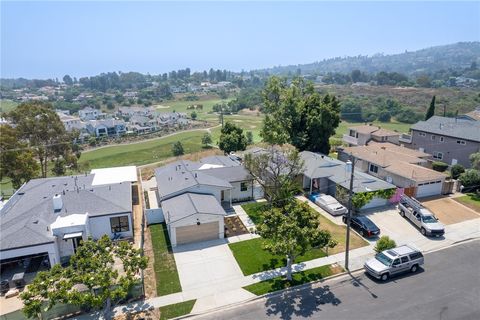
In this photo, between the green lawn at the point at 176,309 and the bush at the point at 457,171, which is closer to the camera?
the green lawn at the point at 176,309

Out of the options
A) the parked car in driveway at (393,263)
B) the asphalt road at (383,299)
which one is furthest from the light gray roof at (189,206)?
the parked car in driveway at (393,263)

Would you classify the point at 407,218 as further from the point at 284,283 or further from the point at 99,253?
the point at 99,253

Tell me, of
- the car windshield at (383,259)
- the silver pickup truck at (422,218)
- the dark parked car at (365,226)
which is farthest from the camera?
the dark parked car at (365,226)

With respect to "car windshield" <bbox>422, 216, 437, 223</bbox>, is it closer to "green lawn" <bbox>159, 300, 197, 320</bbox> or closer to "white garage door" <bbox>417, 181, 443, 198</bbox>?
"white garage door" <bbox>417, 181, 443, 198</bbox>

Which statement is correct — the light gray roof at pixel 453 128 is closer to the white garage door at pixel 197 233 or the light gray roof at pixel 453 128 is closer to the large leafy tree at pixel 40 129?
the white garage door at pixel 197 233

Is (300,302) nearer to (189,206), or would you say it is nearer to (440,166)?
(189,206)

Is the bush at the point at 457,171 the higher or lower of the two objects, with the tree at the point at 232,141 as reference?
lower

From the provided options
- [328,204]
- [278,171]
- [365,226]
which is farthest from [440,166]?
[278,171]

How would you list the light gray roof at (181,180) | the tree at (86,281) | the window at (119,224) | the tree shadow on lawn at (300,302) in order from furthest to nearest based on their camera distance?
the light gray roof at (181,180)
the window at (119,224)
the tree shadow on lawn at (300,302)
the tree at (86,281)
